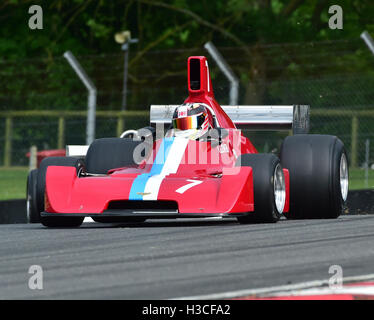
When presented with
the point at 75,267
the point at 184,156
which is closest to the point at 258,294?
the point at 75,267

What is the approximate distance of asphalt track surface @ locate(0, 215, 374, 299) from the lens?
18.7 ft

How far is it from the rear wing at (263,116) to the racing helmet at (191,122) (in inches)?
54.2

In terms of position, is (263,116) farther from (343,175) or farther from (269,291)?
(269,291)

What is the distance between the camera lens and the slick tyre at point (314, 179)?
10094mm

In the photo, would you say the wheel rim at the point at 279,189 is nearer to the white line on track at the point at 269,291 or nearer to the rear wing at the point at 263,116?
the rear wing at the point at 263,116

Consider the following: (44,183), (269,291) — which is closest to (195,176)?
→ (44,183)

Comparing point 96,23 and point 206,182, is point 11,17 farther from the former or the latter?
point 206,182

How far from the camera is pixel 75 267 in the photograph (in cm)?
659

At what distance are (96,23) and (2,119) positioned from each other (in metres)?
6.94

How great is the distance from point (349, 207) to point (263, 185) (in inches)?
163

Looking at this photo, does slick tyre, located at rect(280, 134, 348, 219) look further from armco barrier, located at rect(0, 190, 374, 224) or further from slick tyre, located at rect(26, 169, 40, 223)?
armco barrier, located at rect(0, 190, 374, 224)

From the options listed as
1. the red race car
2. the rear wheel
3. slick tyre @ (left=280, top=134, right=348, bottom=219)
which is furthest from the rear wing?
the rear wheel
